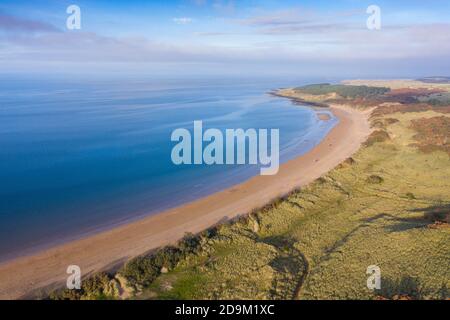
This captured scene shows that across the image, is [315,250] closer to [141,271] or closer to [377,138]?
[141,271]

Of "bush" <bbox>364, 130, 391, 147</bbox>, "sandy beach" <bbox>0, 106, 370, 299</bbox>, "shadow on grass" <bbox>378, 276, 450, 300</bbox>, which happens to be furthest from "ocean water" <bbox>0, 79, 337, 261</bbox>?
"shadow on grass" <bbox>378, 276, 450, 300</bbox>

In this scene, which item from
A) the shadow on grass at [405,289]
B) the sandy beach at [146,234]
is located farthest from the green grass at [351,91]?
the shadow on grass at [405,289]

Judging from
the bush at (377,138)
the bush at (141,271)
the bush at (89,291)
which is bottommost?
the bush at (89,291)

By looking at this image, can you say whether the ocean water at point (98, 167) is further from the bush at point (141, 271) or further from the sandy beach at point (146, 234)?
the bush at point (141, 271)

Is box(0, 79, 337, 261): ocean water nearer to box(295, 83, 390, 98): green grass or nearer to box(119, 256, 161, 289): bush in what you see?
box(119, 256, 161, 289): bush

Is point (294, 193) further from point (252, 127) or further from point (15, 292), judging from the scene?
point (252, 127)

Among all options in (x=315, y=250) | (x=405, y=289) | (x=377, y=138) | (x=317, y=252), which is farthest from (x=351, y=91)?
(x=405, y=289)
